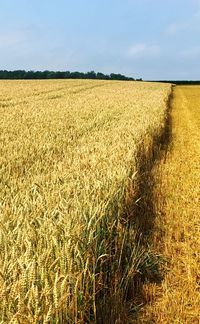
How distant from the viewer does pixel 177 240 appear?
5270 mm

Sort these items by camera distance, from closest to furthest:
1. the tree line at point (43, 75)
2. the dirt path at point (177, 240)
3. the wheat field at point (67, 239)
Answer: the wheat field at point (67, 239), the dirt path at point (177, 240), the tree line at point (43, 75)

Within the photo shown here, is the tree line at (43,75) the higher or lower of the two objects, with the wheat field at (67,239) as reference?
higher

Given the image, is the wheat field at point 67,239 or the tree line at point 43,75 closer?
the wheat field at point 67,239

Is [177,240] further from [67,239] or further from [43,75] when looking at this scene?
[43,75]

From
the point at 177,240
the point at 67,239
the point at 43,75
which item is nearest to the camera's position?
the point at 67,239

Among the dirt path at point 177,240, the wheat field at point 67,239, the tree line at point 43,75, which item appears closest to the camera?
the wheat field at point 67,239

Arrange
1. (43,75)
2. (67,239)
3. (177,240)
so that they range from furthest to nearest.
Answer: (43,75) → (177,240) → (67,239)

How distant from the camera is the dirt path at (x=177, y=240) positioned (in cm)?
364

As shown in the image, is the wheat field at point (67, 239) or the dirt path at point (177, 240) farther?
the dirt path at point (177, 240)

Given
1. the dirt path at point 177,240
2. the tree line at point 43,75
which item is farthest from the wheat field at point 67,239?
the tree line at point 43,75

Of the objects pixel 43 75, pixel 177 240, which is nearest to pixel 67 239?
pixel 177 240

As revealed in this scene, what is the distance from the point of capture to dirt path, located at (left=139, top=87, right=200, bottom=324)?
364 centimetres

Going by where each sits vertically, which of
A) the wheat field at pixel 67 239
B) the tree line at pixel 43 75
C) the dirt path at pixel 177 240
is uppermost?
the tree line at pixel 43 75

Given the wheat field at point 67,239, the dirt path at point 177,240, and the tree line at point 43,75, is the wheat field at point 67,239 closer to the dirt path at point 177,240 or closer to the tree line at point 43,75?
the dirt path at point 177,240
